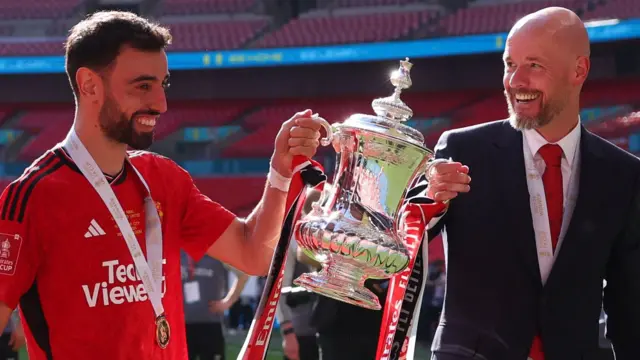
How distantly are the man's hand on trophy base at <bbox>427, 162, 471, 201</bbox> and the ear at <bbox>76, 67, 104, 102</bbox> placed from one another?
0.77 meters

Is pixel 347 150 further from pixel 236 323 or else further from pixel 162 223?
pixel 236 323

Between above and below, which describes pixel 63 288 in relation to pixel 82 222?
below

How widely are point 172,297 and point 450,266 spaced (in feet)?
2.41

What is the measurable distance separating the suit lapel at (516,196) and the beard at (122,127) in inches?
36.1

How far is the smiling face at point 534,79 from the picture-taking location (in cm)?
242

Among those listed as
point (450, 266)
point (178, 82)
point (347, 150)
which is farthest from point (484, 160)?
point (178, 82)

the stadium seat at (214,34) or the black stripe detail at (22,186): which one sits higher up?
the stadium seat at (214,34)

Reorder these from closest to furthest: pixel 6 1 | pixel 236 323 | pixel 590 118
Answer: pixel 236 323 < pixel 590 118 < pixel 6 1

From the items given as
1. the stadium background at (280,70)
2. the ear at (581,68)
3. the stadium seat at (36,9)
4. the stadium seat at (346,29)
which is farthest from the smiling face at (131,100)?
the stadium seat at (36,9)

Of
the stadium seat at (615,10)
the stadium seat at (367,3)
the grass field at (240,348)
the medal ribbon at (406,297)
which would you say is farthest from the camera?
the stadium seat at (367,3)

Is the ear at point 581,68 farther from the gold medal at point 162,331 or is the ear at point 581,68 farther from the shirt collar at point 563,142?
the gold medal at point 162,331

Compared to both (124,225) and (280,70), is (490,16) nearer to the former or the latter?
(280,70)

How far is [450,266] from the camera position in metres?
2.50

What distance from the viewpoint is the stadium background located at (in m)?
15.4
